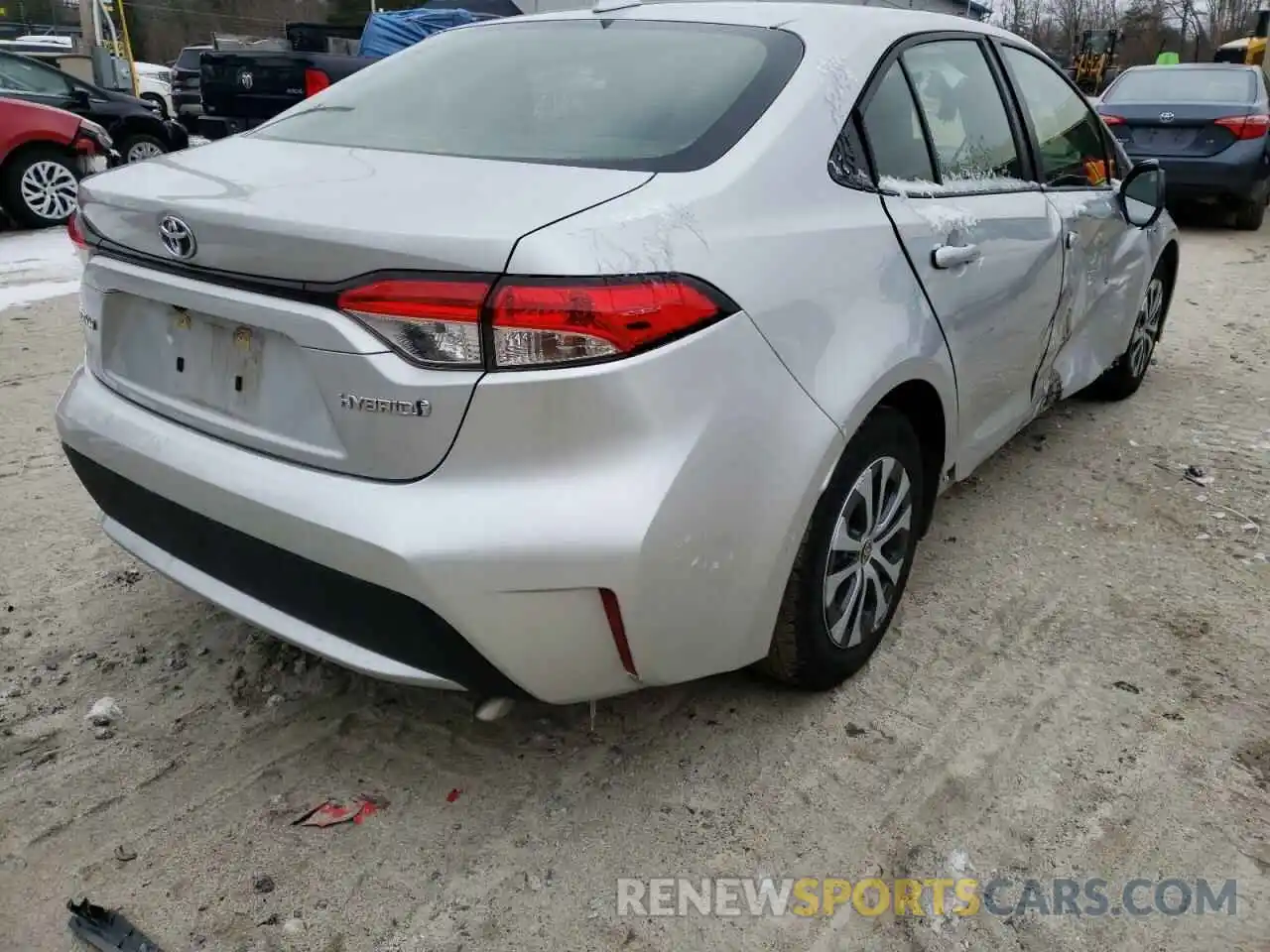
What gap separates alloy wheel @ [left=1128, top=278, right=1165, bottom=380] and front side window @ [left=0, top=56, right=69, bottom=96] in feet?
34.7

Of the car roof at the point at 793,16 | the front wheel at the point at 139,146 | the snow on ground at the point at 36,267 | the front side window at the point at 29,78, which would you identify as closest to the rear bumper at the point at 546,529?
the car roof at the point at 793,16

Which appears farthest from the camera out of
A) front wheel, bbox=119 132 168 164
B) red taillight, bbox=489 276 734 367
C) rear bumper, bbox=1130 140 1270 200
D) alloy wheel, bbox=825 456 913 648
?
front wheel, bbox=119 132 168 164

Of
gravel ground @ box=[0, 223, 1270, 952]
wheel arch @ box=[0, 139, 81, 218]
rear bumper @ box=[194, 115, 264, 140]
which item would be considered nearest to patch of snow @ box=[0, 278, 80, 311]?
wheel arch @ box=[0, 139, 81, 218]

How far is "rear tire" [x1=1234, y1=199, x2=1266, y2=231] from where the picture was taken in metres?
10.3

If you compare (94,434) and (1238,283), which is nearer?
(94,434)

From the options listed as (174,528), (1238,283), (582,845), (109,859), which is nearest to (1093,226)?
(582,845)

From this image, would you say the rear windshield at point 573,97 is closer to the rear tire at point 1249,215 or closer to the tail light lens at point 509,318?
the tail light lens at point 509,318

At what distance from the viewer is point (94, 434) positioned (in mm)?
2309

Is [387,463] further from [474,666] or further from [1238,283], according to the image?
[1238,283]

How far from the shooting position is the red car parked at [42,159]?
330 inches

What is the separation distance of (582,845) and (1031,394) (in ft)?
7.40

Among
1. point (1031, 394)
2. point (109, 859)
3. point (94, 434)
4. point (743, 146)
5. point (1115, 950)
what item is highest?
point (743, 146)

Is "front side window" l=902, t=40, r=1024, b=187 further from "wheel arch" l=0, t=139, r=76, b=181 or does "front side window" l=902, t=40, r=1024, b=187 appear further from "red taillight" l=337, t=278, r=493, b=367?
"wheel arch" l=0, t=139, r=76, b=181

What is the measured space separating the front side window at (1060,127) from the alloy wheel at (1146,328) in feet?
2.93
